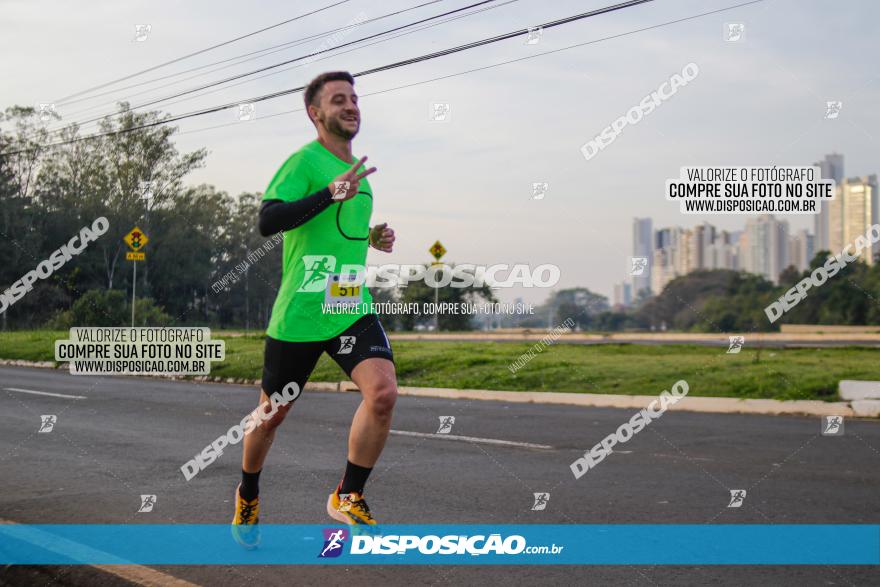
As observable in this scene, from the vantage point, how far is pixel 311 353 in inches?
166

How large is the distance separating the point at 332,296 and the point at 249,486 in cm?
103

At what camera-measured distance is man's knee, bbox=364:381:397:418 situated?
160 inches

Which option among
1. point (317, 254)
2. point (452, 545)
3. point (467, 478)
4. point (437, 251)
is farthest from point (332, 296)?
point (437, 251)

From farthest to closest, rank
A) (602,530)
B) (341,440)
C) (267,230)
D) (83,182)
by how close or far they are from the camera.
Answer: (83,182) → (341,440) → (602,530) → (267,230)

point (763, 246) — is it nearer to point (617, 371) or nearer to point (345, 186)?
point (617, 371)

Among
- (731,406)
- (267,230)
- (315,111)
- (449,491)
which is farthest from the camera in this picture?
(731,406)

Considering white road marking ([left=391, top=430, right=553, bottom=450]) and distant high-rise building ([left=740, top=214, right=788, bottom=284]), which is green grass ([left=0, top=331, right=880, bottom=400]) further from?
distant high-rise building ([left=740, top=214, right=788, bottom=284])

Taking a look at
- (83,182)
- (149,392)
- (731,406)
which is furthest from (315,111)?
(83,182)

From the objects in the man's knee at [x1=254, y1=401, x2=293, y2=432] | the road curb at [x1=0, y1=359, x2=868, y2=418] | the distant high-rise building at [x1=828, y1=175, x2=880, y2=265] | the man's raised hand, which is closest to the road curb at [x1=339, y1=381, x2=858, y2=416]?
the road curb at [x1=0, y1=359, x2=868, y2=418]

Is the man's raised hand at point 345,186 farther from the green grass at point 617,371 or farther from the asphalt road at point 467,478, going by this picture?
the green grass at point 617,371

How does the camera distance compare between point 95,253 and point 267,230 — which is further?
point 95,253

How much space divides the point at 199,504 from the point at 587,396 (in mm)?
9136

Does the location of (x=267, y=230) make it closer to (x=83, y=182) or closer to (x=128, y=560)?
(x=128, y=560)

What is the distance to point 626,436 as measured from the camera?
9648mm
